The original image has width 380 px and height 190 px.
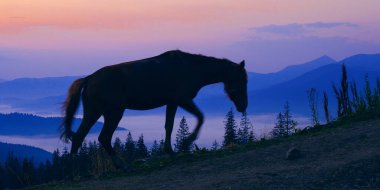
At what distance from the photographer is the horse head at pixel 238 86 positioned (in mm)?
12305

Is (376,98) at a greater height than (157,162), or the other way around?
(376,98)

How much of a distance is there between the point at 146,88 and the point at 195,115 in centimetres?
110

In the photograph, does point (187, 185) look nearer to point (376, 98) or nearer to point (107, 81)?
point (107, 81)

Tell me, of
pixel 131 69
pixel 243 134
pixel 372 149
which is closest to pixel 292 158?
pixel 372 149

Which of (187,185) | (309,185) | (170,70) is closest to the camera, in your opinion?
(309,185)

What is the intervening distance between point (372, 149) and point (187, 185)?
2.89 m

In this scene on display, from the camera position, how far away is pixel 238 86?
12.4m

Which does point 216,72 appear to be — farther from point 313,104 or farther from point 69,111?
point 313,104

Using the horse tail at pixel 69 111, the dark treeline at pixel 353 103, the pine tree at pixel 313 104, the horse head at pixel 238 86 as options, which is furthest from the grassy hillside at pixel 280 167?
the pine tree at pixel 313 104

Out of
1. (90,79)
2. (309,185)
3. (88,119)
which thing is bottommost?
(309,185)

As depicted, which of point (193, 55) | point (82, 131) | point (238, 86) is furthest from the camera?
point (238, 86)

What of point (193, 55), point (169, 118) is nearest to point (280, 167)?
point (169, 118)

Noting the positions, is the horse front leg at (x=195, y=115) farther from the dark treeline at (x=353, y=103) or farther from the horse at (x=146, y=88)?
the dark treeline at (x=353, y=103)

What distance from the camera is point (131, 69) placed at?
1113cm
